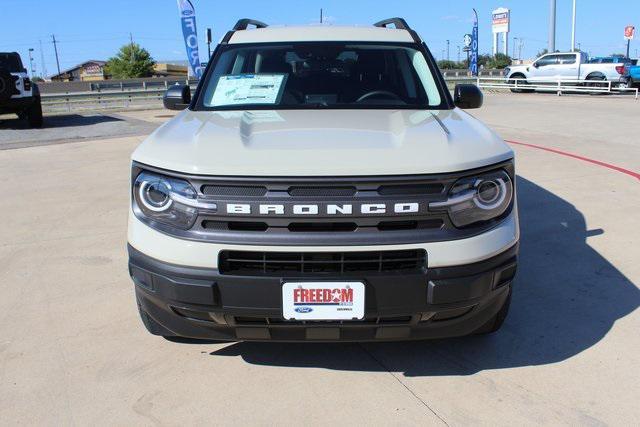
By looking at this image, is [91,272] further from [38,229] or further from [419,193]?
[419,193]

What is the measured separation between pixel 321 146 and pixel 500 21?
2425 inches

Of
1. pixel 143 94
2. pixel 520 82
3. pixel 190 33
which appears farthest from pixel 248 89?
pixel 520 82

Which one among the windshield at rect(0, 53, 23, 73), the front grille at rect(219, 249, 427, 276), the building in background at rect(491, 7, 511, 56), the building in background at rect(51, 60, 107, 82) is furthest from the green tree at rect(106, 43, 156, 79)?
the front grille at rect(219, 249, 427, 276)

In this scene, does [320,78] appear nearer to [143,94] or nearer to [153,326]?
[153,326]

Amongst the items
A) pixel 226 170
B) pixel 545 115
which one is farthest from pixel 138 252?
pixel 545 115

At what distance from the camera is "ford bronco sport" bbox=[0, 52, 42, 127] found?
13789 mm

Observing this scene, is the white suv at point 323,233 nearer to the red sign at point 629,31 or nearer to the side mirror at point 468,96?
the side mirror at point 468,96

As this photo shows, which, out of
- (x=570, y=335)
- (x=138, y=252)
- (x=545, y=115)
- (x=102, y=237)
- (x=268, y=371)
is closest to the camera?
(x=138, y=252)

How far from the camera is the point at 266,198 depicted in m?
2.32

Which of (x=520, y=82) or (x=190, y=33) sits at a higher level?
(x=190, y=33)

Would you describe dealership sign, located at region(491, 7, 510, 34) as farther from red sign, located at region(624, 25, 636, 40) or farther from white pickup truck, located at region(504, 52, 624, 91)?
white pickup truck, located at region(504, 52, 624, 91)

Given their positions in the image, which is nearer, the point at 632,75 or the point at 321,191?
the point at 321,191

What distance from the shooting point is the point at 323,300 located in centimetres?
235

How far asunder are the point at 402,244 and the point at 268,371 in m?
1.05
